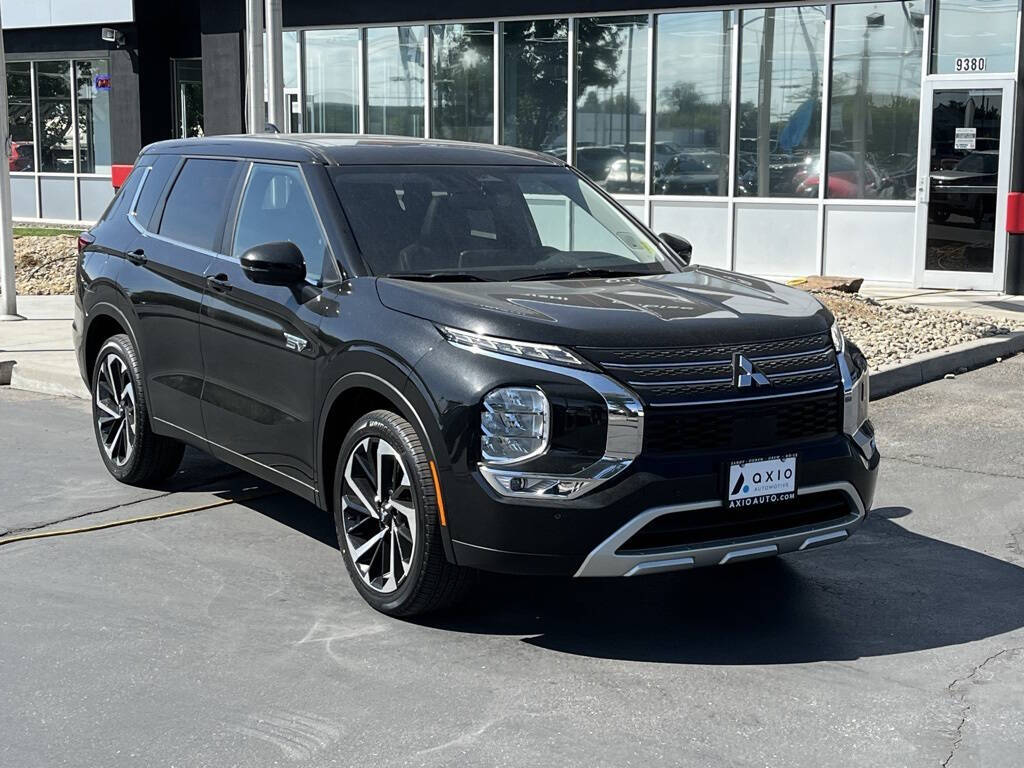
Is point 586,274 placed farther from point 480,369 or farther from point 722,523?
point 722,523

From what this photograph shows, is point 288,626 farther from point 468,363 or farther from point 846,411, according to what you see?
point 846,411

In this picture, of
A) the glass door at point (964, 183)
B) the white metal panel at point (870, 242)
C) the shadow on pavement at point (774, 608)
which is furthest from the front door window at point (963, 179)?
the shadow on pavement at point (774, 608)

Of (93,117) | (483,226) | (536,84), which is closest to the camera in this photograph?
(483,226)

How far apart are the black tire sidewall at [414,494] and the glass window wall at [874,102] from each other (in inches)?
489

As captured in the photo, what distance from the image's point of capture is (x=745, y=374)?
192 inches

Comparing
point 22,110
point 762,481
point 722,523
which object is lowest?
point 722,523

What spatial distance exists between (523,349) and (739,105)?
1337cm

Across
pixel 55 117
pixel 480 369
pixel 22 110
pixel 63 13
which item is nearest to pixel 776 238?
pixel 480 369

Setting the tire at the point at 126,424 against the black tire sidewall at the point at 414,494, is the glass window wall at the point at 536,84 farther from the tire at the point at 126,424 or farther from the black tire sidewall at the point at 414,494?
the black tire sidewall at the point at 414,494

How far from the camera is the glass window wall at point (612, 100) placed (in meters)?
18.2

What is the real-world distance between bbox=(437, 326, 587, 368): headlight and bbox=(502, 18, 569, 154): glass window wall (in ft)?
47.3

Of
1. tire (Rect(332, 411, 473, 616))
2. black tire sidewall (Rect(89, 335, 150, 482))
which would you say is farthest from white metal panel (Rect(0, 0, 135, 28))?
tire (Rect(332, 411, 473, 616))

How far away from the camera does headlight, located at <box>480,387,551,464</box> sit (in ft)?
15.4

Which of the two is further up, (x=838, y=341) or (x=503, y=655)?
(x=838, y=341)
